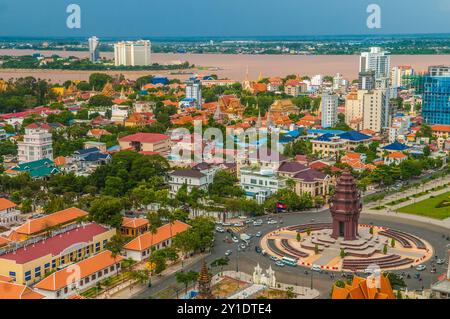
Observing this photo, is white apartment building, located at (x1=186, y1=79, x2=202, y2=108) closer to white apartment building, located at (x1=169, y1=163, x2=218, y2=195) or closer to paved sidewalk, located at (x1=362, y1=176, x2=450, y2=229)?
white apartment building, located at (x1=169, y1=163, x2=218, y2=195)

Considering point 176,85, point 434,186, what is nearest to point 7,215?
point 434,186

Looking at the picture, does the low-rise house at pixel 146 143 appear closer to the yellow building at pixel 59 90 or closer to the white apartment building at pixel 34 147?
the white apartment building at pixel 34 147

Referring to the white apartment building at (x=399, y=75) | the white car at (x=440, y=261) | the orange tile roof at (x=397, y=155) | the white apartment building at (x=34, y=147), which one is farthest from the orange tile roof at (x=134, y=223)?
the white apartment building at (x=399, y=75)

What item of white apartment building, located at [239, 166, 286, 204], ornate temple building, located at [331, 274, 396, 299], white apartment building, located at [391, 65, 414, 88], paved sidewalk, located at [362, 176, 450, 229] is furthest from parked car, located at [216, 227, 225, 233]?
white apartment building, located at [391, 65, 414, 88]

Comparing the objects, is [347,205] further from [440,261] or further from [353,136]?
[353,136]

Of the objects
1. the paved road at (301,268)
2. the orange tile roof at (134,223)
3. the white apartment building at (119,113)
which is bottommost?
the paved road at (301,268)
